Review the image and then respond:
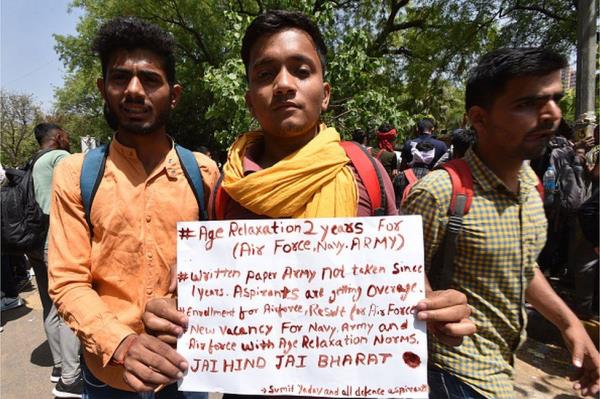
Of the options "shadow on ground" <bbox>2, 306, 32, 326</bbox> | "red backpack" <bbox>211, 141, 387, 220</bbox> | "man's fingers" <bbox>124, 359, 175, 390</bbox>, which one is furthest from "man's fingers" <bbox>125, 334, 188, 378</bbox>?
"shadow on ground" <bbox>2, 306, 32, 326</bbox>

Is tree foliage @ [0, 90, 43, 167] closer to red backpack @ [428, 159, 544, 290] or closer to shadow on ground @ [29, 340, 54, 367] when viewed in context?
shadow on ground @ [29, 340, 54, 367]

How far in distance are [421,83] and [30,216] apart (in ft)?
39.2

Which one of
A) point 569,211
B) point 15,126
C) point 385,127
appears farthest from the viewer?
point 15,126

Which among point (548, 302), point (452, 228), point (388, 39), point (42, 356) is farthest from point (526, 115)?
point (388, 39)

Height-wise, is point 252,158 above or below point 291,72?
below

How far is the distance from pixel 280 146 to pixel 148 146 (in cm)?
59

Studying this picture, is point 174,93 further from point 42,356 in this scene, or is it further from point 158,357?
point 42,356

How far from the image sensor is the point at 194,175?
1638 millimetres

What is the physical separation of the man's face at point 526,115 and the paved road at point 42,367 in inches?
106

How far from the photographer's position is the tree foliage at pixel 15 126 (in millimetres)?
24531

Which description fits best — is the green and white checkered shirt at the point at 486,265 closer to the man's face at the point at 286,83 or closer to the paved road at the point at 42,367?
the man's face at the point at 286,83

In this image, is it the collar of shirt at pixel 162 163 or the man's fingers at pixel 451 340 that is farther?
the collar of shirt at pixel 162 163

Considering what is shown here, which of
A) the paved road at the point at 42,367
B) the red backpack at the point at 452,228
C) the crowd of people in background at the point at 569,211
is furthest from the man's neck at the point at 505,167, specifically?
the paved road at the point at 42,367

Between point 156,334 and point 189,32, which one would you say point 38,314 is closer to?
point 156,334
